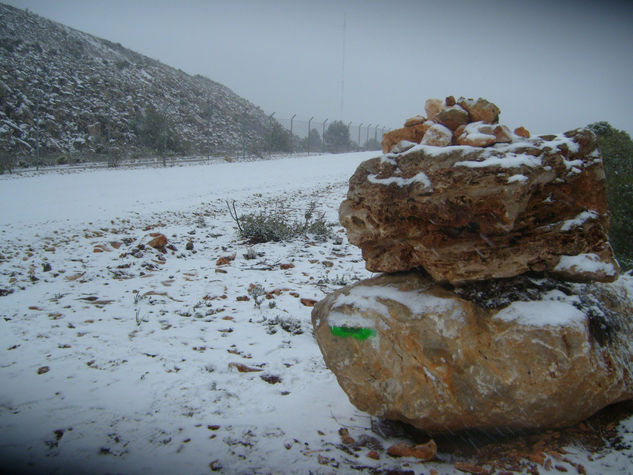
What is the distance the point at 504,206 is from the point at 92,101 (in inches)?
1468

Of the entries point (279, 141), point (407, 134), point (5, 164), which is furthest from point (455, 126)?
point (279, 141)

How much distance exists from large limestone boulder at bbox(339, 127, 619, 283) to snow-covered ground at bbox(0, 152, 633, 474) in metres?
1.11

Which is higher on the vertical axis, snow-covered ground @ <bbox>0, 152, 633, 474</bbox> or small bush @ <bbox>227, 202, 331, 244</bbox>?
small bush @ <bbox>227, 202, 331, 244</bbox>

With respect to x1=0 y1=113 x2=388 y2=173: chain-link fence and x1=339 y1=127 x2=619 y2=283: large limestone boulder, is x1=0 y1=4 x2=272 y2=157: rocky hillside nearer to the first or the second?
x1=0 y1=113 x2=388 y2=173: chain-link fence

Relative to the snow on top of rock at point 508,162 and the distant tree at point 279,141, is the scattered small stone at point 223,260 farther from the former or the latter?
the distant tree at point 279,141

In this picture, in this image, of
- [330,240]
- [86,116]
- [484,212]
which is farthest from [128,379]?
[86,116]

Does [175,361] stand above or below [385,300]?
below

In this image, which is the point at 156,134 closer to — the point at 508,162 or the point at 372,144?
the point at 372,144

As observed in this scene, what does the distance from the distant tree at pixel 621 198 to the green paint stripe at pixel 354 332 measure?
469 centimetres

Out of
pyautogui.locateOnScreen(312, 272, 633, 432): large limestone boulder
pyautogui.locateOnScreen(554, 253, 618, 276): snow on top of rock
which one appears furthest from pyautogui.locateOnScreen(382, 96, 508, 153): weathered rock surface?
pyautogui.locateOnScreen(312, 272, 633, 432): large limestone boulder

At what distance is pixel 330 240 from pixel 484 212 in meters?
5.25

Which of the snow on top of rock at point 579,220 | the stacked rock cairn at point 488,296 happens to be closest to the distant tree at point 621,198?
the stacked rock cairn at point 488,296

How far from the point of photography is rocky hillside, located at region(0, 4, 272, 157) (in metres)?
25.3

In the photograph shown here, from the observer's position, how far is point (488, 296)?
2.39 meters
